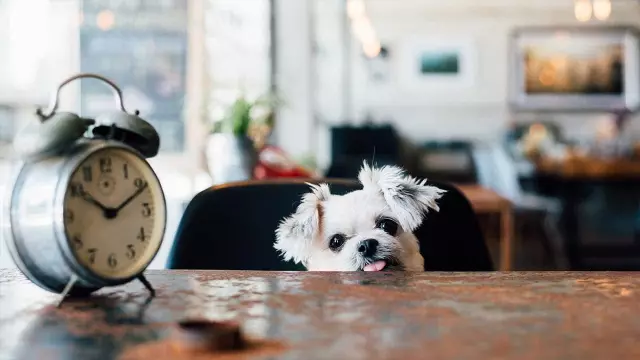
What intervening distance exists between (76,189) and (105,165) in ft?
0.17

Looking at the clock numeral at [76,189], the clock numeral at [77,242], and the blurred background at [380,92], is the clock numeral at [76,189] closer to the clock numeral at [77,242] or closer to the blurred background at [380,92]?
the clock numeral at [77,242]

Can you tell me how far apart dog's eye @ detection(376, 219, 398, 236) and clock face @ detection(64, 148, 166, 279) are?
50 cm

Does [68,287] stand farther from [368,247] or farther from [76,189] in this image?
[368,247]

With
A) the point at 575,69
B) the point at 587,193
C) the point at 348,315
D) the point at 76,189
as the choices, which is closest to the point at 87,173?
the point at 76,189

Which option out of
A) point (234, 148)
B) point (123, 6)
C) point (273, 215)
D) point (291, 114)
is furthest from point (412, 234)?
point (291, 114)

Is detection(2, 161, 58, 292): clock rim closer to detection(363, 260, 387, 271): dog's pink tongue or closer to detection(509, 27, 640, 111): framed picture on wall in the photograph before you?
detection(363, 260, 387, 271): dog's pink tongue

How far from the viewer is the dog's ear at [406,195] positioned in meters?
1.28

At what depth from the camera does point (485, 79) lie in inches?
321

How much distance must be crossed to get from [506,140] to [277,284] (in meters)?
7.15

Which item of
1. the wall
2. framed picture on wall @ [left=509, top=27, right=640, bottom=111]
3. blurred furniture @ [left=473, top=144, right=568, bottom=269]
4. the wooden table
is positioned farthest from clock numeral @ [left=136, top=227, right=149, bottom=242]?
framed picture on wall @ [left=509, top=27, right=640, bottom=111]

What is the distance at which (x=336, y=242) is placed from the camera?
134cm

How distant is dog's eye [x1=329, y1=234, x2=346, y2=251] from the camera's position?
1336 mm

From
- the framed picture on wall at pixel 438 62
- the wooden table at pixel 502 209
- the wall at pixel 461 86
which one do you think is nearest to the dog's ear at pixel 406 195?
the wooden table at pixel 502 209

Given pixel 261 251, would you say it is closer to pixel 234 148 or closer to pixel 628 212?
pixel 234 148
